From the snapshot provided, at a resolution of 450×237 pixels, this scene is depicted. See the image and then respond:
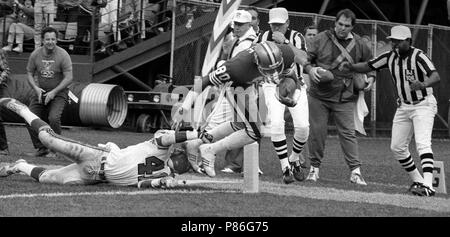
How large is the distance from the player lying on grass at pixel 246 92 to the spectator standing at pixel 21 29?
38.5ft

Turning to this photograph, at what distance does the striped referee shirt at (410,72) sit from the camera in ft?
35.4

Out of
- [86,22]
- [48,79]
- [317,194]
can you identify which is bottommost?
[317,194]

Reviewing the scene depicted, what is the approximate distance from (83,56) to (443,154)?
8.58 m

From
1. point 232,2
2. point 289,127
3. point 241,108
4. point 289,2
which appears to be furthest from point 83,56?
point 241,108

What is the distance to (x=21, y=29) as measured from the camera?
22.2m

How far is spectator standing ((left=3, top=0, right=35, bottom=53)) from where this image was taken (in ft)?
72.9

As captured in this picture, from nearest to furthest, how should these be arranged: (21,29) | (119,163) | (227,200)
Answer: (227,200)
(119,163)
(21,29)

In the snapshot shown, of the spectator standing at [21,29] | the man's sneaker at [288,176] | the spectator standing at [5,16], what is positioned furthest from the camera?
the spectator standing at [5,16]

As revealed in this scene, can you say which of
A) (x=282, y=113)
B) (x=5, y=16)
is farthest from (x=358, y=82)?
(x=5, y=16)

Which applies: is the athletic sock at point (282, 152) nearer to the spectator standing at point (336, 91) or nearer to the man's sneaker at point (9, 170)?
the spectator standing at point (336, 91)

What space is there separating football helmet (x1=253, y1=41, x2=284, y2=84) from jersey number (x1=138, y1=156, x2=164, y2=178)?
4.75ft

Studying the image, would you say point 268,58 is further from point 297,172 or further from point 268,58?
point 297,172

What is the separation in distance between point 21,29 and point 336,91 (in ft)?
38.7

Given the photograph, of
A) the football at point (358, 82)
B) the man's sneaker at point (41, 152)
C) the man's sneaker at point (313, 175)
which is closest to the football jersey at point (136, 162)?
the man's sneaker at point (313, 175)
